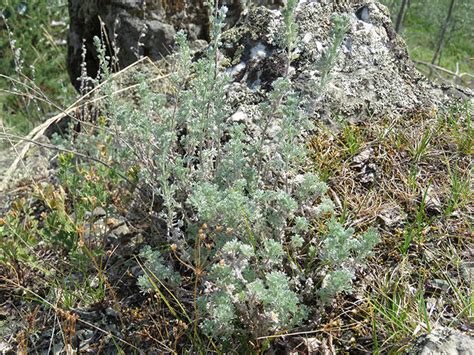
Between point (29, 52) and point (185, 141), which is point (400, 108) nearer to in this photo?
point (185, 141)

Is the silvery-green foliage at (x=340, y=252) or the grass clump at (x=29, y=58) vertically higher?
the silvery-green foliage at (x=340, y=252)

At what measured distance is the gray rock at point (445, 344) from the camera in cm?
204

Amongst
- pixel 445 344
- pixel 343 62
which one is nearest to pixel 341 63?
pixel 343 62

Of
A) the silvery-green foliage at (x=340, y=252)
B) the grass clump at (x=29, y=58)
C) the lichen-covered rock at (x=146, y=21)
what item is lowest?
the grass clump at (x=29, y=58)

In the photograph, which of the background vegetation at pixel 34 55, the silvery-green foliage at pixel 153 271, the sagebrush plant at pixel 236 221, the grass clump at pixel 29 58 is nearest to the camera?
the sagebrush plant at pixel 236 221

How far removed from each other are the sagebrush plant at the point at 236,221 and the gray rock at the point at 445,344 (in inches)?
14.5

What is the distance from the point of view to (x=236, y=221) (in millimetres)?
2289

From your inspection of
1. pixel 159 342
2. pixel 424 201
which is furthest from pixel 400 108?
pixel 159 342

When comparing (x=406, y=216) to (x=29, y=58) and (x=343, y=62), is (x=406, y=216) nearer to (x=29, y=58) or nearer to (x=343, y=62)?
(x=343, y=62)

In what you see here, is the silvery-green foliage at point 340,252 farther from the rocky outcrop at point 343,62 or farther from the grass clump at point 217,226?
the rocky outcrop at point 343,62

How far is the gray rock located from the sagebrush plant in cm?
37

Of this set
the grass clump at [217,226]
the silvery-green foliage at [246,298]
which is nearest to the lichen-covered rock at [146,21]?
the grass clump at [217,226]

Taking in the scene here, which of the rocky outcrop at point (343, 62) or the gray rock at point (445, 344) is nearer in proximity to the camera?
the gray rock at point (445, 344)

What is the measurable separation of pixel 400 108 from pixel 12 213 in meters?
2.51
